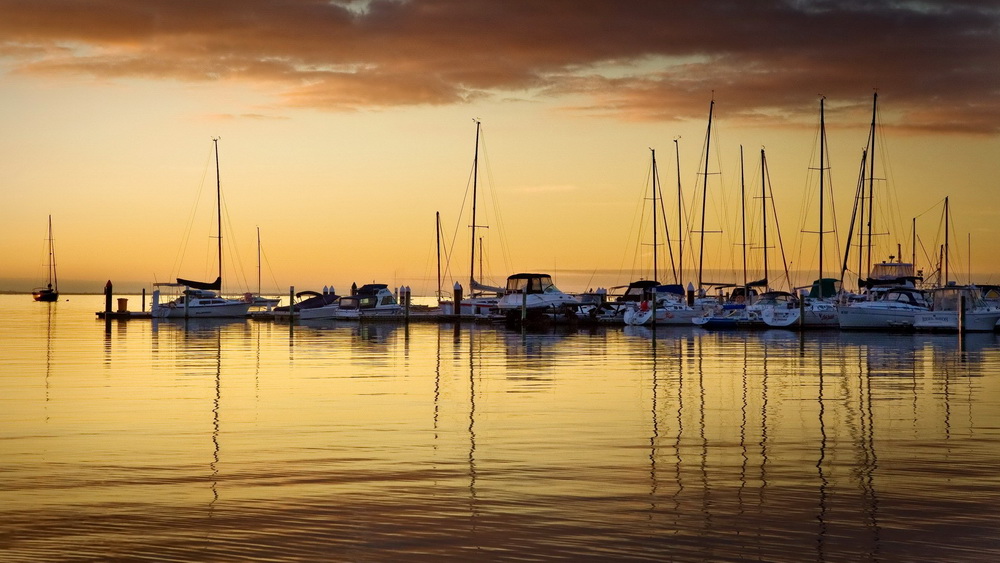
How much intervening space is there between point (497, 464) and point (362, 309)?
211ft

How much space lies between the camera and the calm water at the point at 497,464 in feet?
33.4

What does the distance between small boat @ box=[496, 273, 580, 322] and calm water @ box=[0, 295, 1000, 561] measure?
133ft

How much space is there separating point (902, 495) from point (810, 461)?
2436 mm

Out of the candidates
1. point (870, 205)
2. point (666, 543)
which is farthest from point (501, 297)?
point (666, 543)

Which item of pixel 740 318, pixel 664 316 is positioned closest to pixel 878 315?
pixel 740 318

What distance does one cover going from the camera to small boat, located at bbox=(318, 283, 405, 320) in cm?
7712

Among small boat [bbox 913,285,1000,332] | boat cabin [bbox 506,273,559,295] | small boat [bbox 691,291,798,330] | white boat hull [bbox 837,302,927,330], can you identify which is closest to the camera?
small boat [bbox 913,285,1000,332]

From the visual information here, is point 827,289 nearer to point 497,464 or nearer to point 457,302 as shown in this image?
point 457,302

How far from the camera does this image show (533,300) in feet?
241

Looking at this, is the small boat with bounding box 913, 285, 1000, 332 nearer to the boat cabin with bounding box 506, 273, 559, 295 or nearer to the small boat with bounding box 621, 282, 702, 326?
the small boat with bounding box 621, 282, 702, 326

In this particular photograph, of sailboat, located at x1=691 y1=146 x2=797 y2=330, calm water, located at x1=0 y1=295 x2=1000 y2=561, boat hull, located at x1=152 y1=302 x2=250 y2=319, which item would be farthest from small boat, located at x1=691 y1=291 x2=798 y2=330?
boat hull, located at x1=152 y1=302 x2=250 y2=319

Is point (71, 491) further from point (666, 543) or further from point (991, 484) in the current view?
point (991, 484)

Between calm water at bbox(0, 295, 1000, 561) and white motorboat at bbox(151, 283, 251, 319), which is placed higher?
white motorboat at bbox(151, 283, 251, 319)

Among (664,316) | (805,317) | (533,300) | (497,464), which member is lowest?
(497,464)
